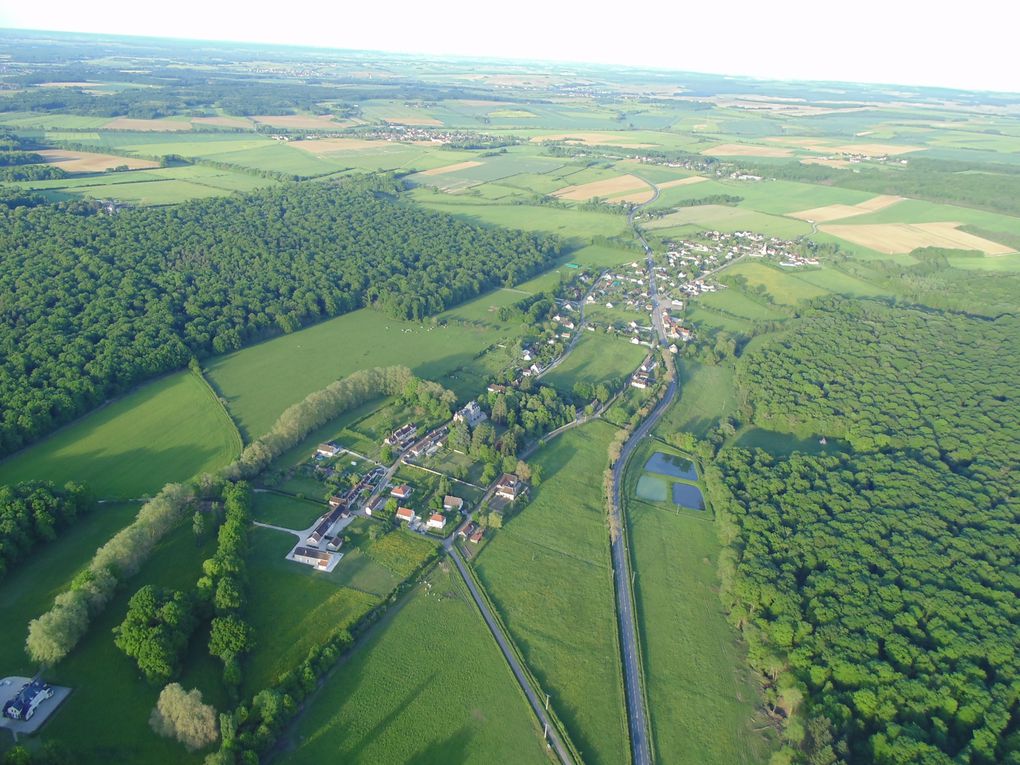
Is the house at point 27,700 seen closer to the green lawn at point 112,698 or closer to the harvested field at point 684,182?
the green lawn at point 112,698

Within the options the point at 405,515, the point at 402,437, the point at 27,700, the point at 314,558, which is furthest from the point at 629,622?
the point at 27,700

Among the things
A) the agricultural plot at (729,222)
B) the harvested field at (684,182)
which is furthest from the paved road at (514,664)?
the harvested field at (684,182)

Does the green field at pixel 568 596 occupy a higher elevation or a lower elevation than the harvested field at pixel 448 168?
lower

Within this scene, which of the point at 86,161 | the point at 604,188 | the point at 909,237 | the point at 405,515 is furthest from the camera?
the point at 604,188

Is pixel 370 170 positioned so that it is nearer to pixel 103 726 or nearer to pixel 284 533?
pixel 284 533

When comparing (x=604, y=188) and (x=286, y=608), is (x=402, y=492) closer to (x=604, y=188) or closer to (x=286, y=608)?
(x=286, y=608)
